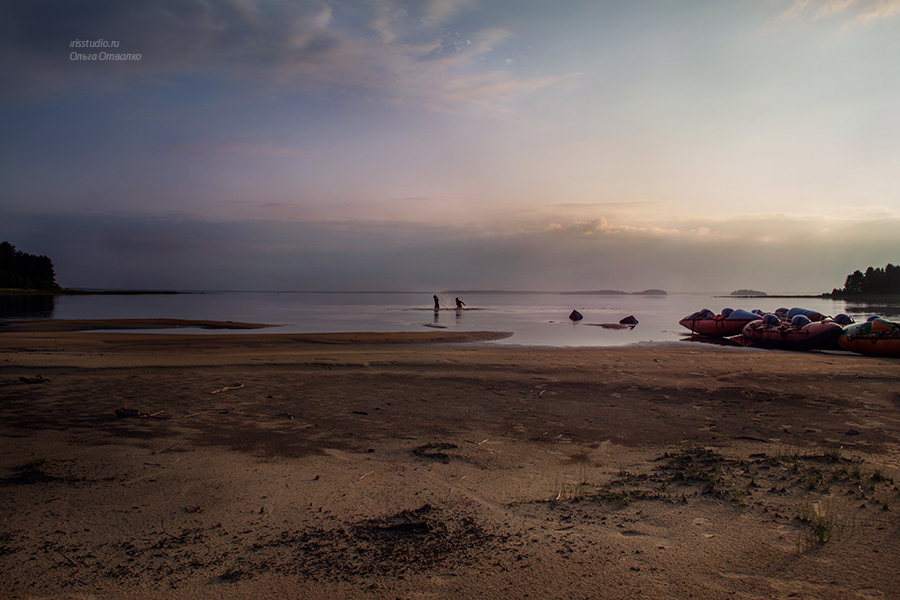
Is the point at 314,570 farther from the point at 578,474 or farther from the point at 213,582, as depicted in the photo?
the point at 578,474

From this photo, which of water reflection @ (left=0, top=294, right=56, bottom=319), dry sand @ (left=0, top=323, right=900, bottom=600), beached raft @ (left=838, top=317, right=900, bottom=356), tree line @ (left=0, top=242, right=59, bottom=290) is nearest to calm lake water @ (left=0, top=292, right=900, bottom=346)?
water reflection @ (left=0, top=294, right=56, bottom=319)

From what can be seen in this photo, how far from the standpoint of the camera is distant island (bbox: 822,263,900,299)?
11162cm

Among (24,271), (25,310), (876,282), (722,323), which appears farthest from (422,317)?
(876,282)

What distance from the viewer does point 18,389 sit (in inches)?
378

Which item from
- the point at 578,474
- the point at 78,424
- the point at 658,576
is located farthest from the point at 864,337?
the point at 78,424

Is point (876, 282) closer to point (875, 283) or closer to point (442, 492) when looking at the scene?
point (875, 283)

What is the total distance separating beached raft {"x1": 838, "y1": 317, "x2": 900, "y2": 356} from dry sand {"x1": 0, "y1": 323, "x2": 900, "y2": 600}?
12024 millimetres

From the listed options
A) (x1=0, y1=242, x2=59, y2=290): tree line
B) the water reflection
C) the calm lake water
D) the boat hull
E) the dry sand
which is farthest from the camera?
(x1=0, y1=242, x2=59, y2=290): tree line

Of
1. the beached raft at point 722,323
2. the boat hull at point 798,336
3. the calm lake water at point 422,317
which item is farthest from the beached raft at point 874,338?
the beached raft at point 722,323

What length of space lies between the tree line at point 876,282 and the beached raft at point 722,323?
11517 centimetres

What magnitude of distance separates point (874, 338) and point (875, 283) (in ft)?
429

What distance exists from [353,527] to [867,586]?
3.82 metres

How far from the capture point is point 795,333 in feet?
76.6

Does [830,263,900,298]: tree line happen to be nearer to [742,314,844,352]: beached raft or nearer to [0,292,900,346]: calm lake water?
[0,292,900,346]: calm lake water
